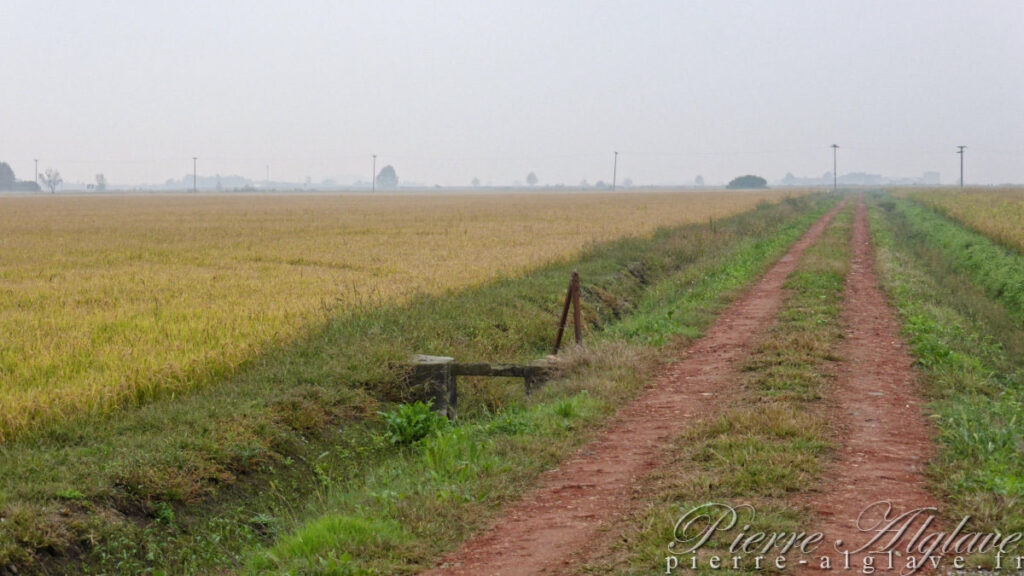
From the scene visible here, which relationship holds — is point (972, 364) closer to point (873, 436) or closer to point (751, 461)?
point (873, 436)

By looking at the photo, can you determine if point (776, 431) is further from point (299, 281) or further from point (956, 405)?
point (299, 281)

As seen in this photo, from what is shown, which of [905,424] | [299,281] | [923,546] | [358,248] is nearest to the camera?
[923,546]

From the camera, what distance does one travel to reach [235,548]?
7.03m

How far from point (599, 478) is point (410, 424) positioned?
350 centimetres

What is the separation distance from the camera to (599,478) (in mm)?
6496

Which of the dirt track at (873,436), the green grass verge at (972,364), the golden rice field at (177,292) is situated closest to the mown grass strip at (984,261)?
the green grass verge at (972,364)

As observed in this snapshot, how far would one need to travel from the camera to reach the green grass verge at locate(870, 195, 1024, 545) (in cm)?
575

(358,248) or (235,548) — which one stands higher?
(358,248)

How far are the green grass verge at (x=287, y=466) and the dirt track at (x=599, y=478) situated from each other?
0.22 m

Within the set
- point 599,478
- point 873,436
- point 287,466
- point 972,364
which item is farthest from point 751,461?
point 972,364

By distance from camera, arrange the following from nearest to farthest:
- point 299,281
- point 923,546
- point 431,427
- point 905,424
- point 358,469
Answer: point 923,546, point 905,424, point 358,469, point 431,427, point 299,281

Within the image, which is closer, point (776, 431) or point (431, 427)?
point (776, 431)

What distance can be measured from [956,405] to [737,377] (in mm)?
2234

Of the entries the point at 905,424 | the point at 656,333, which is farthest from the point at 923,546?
the point at 656,333
